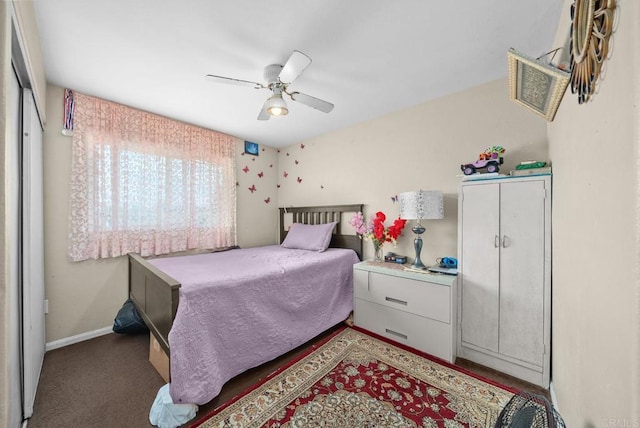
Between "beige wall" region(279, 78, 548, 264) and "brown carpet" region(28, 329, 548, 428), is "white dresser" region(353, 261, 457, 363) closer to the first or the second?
"brown carpet" region(28, 329, 548, 428)

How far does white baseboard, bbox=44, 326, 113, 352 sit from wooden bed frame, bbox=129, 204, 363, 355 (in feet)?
1.33

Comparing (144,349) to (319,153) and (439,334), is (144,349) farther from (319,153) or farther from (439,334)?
(319,153)

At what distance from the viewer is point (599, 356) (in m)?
0.77

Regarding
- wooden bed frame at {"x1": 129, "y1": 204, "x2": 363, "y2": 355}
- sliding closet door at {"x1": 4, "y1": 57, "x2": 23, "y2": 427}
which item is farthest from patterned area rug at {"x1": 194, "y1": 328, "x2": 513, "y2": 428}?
sliding closet door at {"x1": 4, "y1": 57, "x2": 23, "y2": 427}

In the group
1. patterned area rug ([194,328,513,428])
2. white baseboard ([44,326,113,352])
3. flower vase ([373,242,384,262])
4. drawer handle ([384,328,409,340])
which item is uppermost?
flower vase ([373,242,384,262])

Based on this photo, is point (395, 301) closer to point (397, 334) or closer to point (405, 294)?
point (405, 294)

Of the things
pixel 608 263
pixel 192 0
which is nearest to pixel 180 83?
pixel 192 0

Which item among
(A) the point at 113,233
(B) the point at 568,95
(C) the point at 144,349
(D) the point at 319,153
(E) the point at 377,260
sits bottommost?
(C) the point at 144,349

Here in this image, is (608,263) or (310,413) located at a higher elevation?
(608,263)

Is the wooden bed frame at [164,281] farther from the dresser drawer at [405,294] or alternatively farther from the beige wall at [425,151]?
the dresser drawer at [405,294]

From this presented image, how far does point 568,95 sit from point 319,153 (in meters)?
2.76

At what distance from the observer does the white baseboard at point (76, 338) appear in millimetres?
2204

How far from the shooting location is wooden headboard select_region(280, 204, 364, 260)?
312 cm

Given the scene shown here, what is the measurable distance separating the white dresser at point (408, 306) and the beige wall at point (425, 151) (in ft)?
1.83
